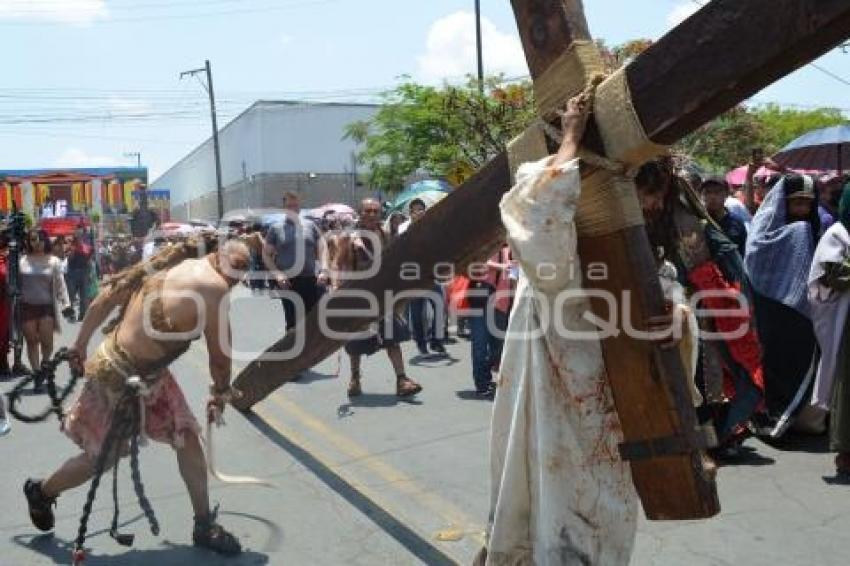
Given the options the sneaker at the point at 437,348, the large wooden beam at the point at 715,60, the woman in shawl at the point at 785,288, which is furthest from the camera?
the sneaker at the point at 437,348

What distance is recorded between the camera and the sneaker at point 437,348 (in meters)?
10.4

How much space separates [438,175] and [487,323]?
17.5 meters

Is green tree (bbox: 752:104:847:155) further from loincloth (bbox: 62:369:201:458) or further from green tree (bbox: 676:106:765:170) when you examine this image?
loincloth (bbox: 62:369:201:458)

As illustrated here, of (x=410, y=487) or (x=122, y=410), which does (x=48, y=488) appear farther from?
(x=410, y=487)

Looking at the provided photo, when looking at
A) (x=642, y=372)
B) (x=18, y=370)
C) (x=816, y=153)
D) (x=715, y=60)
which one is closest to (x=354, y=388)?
(x=18, y=370)

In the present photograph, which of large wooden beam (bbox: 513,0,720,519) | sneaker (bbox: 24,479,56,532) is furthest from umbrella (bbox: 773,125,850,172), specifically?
large wooden beam (bbox: 513,0,720,519)

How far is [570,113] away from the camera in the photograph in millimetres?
Answer: 2160

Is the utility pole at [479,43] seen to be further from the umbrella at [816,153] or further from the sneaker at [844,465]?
the sneaker at [844,465]

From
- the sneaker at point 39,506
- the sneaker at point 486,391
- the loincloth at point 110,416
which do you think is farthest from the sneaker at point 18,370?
the loincloth at point 110,416

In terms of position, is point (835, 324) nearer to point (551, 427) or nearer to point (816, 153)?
point (551, 427)

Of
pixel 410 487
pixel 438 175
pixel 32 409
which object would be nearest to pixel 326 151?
pixel 438 175

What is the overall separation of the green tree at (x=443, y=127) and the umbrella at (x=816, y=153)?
3.96 meters

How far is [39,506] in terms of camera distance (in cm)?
459

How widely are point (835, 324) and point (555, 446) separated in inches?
150
